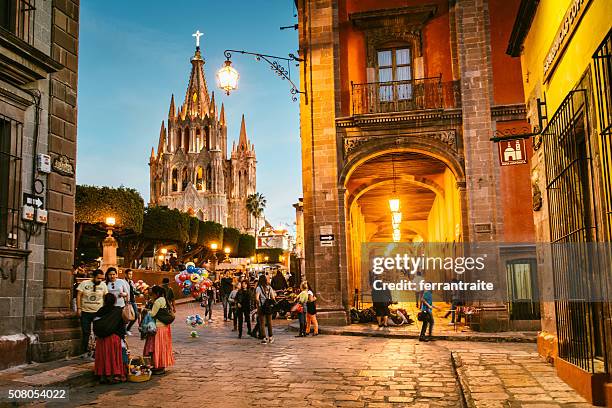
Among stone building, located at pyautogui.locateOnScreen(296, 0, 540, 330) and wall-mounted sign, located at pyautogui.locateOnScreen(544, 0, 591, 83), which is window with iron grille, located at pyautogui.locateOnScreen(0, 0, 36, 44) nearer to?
wall-mounted sign, located at pyautogui.locateOnScreen(544, 0, 591, 83)

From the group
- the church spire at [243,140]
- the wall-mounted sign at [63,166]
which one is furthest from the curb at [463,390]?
the church spire at [243,140]

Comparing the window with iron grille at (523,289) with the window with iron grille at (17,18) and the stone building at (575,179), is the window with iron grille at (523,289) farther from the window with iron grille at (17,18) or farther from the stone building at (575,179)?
the window with iron grille at (17,18)

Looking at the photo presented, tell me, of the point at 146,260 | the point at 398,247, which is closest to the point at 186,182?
the point at 146,260

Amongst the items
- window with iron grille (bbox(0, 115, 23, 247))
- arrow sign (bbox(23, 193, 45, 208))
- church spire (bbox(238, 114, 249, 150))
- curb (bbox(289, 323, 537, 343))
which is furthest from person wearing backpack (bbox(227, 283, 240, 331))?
church spire (bbox(238, 114, 249, 150))

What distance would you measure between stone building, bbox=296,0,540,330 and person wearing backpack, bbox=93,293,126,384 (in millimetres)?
9960

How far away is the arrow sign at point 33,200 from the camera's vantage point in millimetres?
9750

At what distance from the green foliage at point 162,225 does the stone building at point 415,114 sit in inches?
923

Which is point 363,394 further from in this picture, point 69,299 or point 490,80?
point 490,80

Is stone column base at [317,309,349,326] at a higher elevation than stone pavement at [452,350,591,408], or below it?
higher

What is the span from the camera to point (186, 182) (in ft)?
343

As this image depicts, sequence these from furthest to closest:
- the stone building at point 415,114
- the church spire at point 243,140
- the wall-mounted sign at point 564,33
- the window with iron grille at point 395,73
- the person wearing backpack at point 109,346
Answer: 1. the church spire at point 243,140
2. the window with iron grille at point 395,73
3. the stone building at point 415,114
4. the person wearing backpack at point 109,346
5. the wall-mounted sign at point 564,33

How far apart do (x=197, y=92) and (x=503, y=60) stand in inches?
3696

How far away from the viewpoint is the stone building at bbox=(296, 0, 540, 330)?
1738cm

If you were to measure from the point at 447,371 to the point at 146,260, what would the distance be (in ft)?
224
